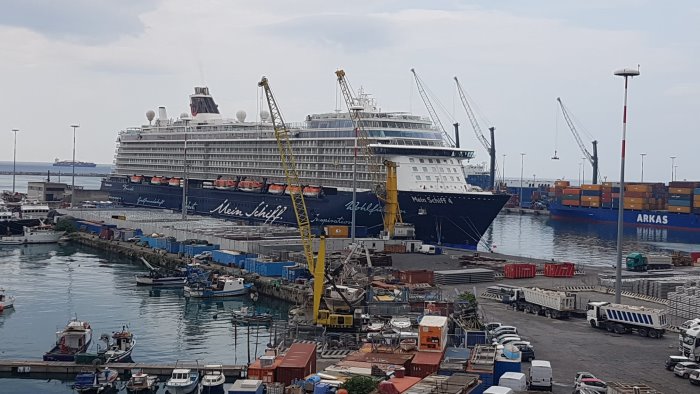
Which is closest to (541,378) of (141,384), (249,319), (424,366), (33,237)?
(424,366)

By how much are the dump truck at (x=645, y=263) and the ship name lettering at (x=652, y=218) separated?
4470 centimetres

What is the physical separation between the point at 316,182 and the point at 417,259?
50.9 ft

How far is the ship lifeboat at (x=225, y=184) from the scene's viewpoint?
62.6 meters

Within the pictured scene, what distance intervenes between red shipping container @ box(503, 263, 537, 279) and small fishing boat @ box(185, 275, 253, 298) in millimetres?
11667

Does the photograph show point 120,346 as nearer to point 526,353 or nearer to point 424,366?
point 424,366

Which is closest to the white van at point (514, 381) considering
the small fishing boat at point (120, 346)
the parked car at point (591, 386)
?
the parked car at point (591, 386)

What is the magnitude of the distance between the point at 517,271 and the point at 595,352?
14224 millimetres

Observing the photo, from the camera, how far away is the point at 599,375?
64.9ft

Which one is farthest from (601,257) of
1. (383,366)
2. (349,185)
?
(383,366)

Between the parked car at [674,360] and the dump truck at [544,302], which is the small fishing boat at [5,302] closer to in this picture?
the dump truck at [544,302]

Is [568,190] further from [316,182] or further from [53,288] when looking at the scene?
[53,288]

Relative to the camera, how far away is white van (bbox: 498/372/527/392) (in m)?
18.0

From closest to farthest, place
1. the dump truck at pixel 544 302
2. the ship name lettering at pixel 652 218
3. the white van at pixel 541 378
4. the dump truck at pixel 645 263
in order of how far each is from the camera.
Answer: the white van at pixel 541 378 < the dump truck at pixel 544 302 < the dump truck at pixel 645 263 < the ship name lettering at pixel 652 218

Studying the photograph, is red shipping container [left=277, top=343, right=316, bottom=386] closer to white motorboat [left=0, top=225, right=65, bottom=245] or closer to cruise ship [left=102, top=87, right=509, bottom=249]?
cruise ship [left=102, top=87, right=509, bottom=249]
